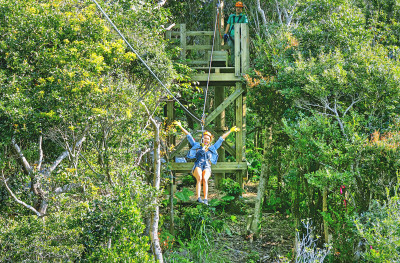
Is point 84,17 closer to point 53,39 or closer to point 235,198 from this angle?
point 53,39

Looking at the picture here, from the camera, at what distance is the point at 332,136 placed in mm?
8859

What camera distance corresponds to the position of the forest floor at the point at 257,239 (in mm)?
10656

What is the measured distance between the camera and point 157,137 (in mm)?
8133

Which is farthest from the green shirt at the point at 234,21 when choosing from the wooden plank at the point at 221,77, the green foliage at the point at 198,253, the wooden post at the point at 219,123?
the green foliage at the point at 198,253

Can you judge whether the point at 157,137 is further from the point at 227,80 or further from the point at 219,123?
the point at 219,123

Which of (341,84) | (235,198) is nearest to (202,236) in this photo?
(235,198)

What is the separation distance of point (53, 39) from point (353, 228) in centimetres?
665

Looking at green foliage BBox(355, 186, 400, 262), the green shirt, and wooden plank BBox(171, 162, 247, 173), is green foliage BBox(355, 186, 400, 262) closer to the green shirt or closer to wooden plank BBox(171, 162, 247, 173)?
wooden plank BBox(171, 162, 247, 173)

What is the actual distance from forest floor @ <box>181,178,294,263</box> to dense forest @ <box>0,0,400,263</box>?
0.16ft

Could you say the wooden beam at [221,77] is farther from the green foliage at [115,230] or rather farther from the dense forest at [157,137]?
the green foliage at [115,230]

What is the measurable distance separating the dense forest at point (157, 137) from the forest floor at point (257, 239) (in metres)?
0.05

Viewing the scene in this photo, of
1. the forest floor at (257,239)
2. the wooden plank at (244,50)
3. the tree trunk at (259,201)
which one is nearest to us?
the forest floor at (257,239)

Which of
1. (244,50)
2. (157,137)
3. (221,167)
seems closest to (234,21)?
(244,50)

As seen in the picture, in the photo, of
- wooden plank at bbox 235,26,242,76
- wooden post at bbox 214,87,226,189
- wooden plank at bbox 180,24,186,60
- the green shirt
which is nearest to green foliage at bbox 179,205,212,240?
wooden post at bbox 214,87,226,189
